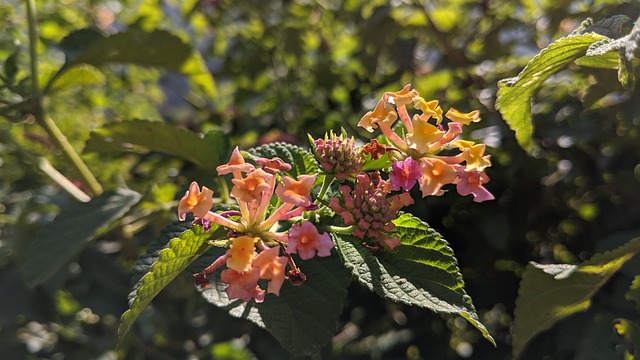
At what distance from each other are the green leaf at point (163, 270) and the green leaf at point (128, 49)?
567 mm

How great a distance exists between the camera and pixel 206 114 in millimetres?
1552

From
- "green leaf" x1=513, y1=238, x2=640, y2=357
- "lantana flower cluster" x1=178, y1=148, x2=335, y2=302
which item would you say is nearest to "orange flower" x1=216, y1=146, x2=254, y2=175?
"lantana flower cluster" x1=178, y1=148, x2=335, y2=302

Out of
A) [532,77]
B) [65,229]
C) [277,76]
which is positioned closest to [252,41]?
[277,76]

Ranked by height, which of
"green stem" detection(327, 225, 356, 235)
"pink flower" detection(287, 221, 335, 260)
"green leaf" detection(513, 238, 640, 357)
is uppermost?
"pink flower" detection(287, 221, 335, 260)

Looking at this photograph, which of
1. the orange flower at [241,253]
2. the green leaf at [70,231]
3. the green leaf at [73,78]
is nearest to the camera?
the orange flower at [241,253]

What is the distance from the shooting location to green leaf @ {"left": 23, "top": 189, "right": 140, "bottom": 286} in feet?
2.57

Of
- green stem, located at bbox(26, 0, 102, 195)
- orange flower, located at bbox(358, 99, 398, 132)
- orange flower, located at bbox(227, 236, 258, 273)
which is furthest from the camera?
green stem, located at bbox(26, 0, 102, 195)

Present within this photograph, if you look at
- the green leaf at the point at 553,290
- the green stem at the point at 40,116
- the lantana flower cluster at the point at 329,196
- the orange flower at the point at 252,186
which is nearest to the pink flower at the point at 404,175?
the lantana flower cluster at the point at 329,196

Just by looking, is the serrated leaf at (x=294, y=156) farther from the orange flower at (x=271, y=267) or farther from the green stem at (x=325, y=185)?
the orange flower at (x=271, y=267)

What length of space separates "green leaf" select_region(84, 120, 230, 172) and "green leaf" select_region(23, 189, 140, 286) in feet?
0.26

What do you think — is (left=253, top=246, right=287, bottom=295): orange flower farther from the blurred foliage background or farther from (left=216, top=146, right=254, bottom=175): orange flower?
the blurred foliage background

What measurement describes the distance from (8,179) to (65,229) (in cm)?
96

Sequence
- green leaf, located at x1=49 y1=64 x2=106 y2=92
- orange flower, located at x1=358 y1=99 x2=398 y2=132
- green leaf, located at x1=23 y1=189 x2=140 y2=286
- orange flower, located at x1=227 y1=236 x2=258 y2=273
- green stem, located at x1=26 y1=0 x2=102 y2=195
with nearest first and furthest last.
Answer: orange flower, located at x1=227 y1=236 x2=258 y2=273 < orange flower, located at x1=358 y1=99 x2=398 y2=132 < green leaf, located at x1=23 y1=189 x2=140 y2=286 < green stem, located at x1=26 y1=0 x2=102 y2=195 < green leaf, located at x1=49 y1=64 x2=106 y2=92

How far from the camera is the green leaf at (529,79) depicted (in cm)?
59
